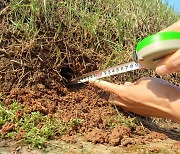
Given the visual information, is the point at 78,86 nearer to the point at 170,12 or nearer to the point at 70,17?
the point at 70,17

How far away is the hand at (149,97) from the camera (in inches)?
79.8

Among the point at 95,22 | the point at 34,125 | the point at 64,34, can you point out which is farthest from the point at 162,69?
the point at 95,22

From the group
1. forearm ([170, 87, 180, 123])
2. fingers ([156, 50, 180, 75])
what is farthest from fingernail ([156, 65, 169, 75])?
forearm ([170, 87, 180, 123])

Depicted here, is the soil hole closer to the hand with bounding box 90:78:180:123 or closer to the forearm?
the hand with bounding box 90:78:180:123

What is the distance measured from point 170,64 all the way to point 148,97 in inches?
19.1

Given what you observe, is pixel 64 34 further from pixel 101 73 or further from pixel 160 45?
pixel 160 45

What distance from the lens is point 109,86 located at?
7.41 feet

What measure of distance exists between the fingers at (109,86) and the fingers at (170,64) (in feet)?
1.78

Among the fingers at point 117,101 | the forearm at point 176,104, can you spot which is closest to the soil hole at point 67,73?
the fingers at point 117,101

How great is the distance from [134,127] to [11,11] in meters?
1.10

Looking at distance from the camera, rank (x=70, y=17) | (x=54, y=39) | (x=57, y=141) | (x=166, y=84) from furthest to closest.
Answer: (x=70, y=17) < (x=54, y=39) < (x=166, y=84) < (x=57, y=141)

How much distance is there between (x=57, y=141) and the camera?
1919mm

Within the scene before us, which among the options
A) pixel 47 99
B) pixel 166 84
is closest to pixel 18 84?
pixel 47 99

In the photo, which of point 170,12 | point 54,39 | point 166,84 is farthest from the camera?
point 170,12
